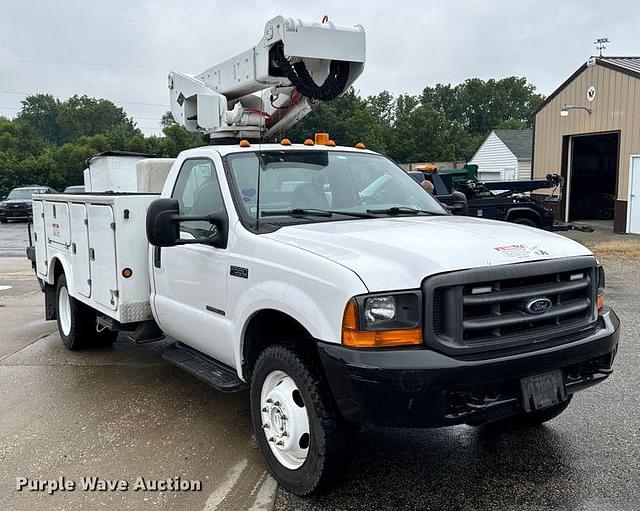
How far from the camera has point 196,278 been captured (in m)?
4.41

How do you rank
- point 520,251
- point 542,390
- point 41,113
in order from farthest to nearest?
1. point 41,113
2. point 520,251
3. point 542,390

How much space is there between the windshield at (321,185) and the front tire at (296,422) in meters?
1.02

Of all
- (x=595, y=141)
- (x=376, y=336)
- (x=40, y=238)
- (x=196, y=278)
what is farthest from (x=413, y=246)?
(x=595, y=141)

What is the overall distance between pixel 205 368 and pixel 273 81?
10.4ft

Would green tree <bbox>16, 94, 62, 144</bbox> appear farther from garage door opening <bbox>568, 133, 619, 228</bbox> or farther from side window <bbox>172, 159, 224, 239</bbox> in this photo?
side window <bbox>172, 159, 224, 239</bbox>

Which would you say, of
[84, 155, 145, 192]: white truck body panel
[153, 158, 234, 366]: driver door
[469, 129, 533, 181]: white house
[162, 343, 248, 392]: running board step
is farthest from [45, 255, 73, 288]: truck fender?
[469, 129, 533, 181]: white house

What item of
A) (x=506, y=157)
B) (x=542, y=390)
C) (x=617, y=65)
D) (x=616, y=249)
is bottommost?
(x=616, y=249)

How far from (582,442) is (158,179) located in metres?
4.13

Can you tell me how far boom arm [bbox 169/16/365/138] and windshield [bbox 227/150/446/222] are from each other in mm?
1443

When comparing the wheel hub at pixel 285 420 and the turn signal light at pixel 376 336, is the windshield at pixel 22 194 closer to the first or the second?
the wheel hub at pixel 285 420

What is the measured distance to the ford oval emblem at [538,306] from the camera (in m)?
3.28

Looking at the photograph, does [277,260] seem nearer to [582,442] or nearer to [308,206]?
[308,206]

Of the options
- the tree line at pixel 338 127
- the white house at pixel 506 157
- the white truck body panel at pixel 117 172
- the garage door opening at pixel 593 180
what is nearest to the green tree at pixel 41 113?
the tree line at pixel 338 127

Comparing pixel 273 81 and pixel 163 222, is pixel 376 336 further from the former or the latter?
pixel 273 81
